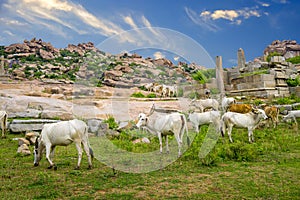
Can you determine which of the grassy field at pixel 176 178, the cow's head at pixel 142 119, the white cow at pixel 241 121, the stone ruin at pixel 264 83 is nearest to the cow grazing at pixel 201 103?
the grassy field at pixel 176 178

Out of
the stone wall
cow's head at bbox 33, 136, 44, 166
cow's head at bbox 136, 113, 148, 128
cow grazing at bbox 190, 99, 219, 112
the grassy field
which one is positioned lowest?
the grassy field

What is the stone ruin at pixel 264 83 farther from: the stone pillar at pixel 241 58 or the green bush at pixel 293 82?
the stone pillar at pixel 241 58

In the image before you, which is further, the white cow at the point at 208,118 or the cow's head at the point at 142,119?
the white cow at the point at 208,118

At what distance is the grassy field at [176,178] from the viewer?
17.8 feet

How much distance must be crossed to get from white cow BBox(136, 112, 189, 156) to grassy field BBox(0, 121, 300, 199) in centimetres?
73

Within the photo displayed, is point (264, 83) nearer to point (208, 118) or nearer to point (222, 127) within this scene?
point (222, 127)

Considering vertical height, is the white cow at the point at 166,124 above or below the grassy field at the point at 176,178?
above

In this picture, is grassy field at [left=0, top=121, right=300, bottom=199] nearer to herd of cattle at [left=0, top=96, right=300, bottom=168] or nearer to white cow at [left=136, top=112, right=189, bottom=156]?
herd of cattle at [left=0, top=96, right=300, bottom=168]

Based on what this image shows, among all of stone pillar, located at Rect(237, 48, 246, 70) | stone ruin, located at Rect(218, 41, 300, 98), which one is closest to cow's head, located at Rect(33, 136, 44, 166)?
stone ruin, located at Rect(218, 41, 300, 98)

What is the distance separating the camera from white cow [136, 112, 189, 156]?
8.23 metres

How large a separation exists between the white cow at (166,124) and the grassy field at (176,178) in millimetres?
730

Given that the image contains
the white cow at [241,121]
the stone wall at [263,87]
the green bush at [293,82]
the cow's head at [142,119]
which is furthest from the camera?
the green bush at [293,82]

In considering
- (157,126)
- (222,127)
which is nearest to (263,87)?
(222,127)

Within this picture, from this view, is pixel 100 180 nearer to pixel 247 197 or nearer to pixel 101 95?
pixel 101 95
